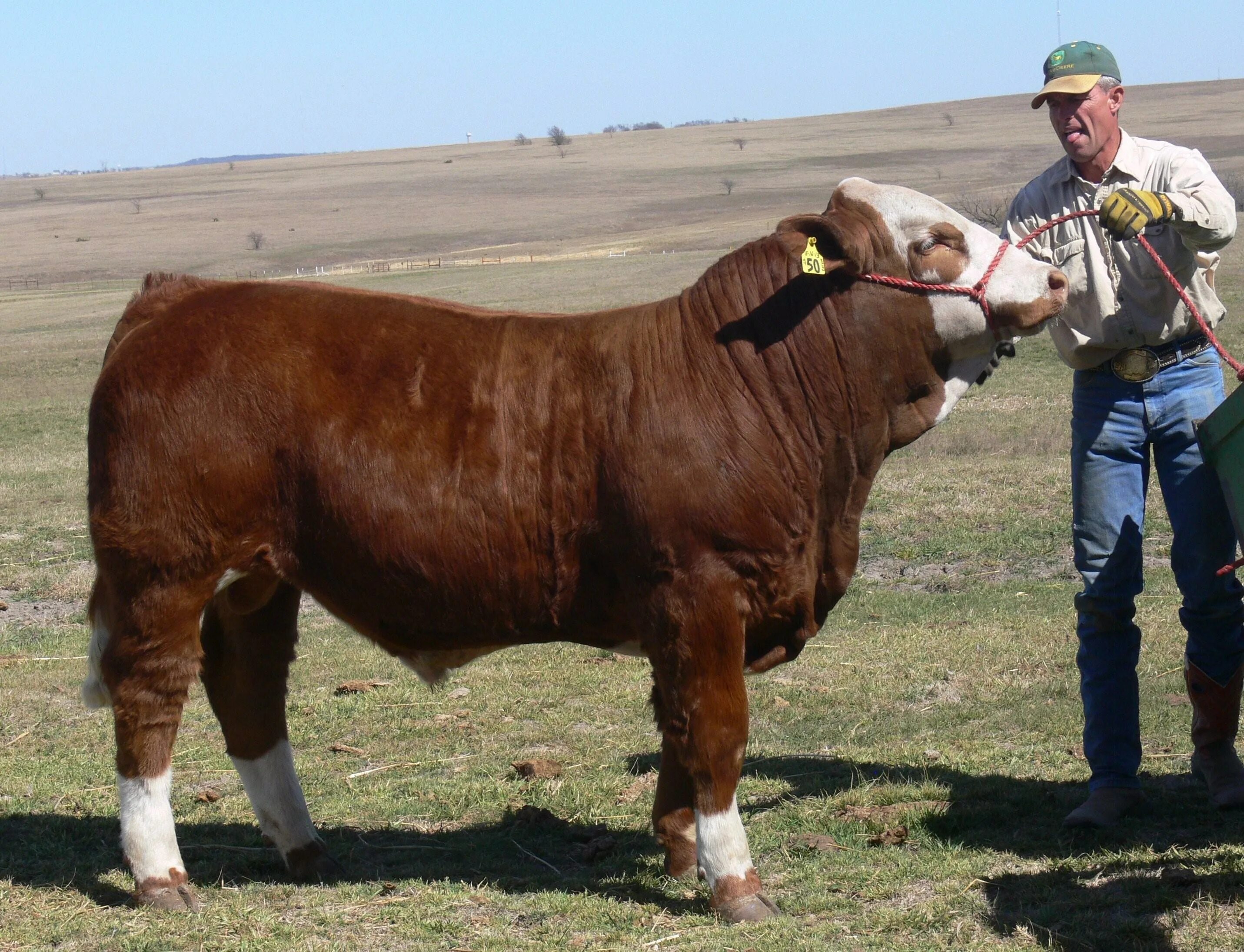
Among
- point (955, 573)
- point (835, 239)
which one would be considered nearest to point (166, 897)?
point (835, 239)

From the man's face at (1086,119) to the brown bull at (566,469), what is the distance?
24.2 inches

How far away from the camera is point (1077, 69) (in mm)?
4965

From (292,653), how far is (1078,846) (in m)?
3.04

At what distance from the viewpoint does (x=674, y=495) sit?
452 centimetres

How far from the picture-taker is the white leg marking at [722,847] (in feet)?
15.1

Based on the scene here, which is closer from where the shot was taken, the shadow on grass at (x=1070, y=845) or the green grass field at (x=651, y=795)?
the shadow on grass at (x=1070, y=845)

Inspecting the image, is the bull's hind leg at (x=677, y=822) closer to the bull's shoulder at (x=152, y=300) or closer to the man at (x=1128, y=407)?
the man at (x=1128, y=407)

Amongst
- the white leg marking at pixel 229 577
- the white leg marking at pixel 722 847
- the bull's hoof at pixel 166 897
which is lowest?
the bull's hoof at pixel 166 897

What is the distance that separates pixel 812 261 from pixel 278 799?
2808mm

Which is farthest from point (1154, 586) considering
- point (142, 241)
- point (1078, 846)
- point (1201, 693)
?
point (142, 241)

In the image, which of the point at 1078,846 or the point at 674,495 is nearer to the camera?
the point at 674,495

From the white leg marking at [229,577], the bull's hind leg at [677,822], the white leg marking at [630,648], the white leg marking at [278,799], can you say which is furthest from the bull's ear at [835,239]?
the white leg marking at [278,799]

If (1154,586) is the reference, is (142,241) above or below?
above

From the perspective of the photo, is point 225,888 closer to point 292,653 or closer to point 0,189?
point 292,653
